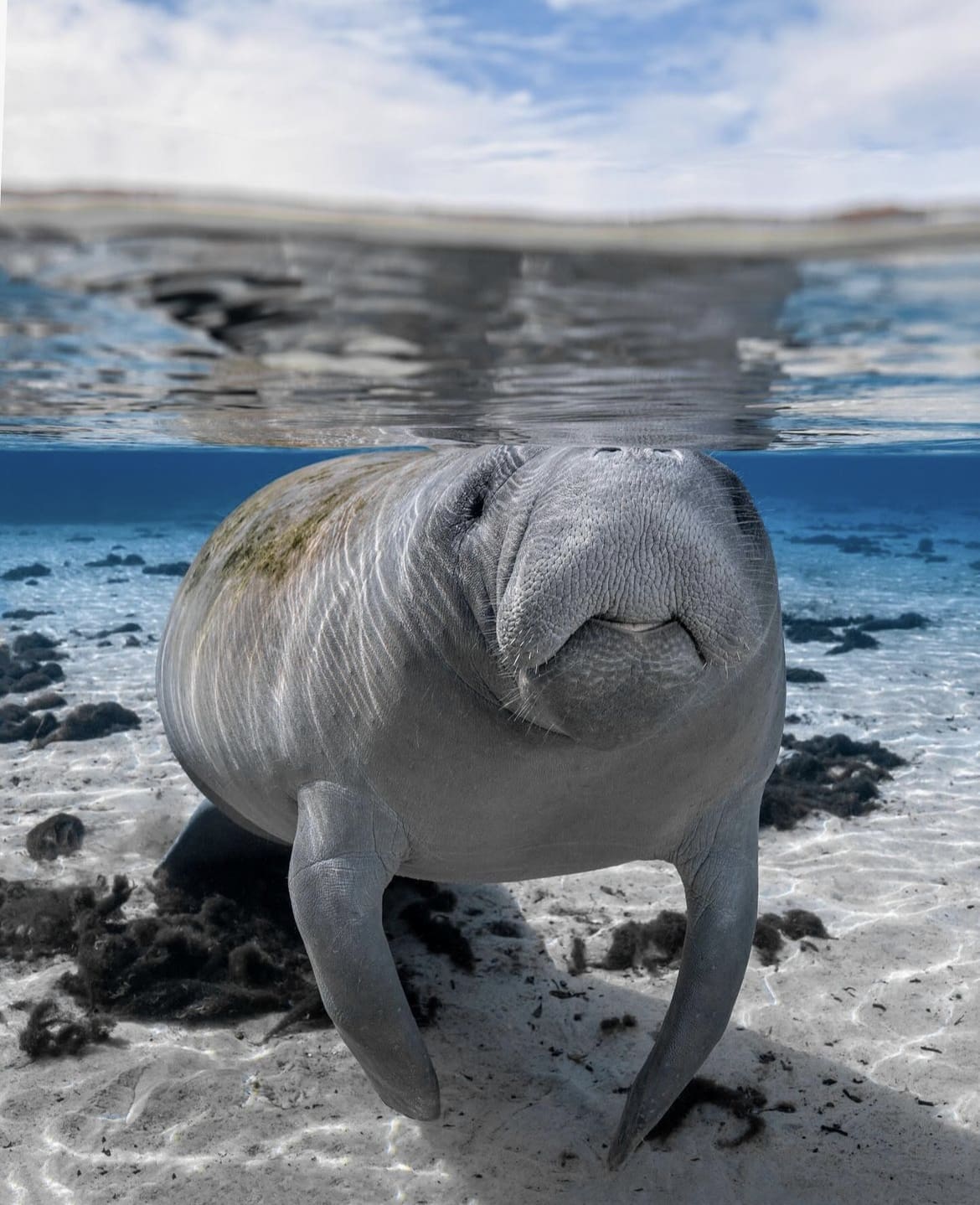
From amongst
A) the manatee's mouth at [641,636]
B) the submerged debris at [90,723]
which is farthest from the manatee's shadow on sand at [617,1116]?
the submerged debris at [90,723]

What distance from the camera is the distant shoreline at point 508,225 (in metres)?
2.59

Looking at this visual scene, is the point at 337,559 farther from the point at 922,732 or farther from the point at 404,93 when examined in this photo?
the point at 922,732

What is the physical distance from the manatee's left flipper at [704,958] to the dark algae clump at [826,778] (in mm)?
3010

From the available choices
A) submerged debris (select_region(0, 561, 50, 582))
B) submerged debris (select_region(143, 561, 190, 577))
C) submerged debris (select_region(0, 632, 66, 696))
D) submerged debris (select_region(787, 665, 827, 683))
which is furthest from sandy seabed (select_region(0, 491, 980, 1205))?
submerged debris (select_region(0, 561, 50, 582))

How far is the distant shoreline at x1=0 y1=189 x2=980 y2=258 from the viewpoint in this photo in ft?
8.50

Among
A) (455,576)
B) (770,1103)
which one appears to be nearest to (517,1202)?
(770,1103)

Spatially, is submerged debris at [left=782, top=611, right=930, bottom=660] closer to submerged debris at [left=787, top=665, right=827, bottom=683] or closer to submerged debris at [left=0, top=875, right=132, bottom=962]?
submerged debris at [left=787, top=665, right=827, bottom=683]

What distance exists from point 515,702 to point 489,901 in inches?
114

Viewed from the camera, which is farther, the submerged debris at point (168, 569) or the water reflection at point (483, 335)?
the submerged debris at point (168, 569)

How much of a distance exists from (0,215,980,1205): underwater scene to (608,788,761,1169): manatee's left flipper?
44 cm

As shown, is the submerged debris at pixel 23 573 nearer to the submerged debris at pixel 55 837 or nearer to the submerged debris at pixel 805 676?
the submerged debris at pixel 55 837

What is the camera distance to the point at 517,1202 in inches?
125

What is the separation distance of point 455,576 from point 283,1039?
2.43 metres

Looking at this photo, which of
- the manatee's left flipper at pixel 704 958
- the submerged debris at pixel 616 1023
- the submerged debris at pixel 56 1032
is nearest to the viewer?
the manatee's left flipper at pixel 704 958
